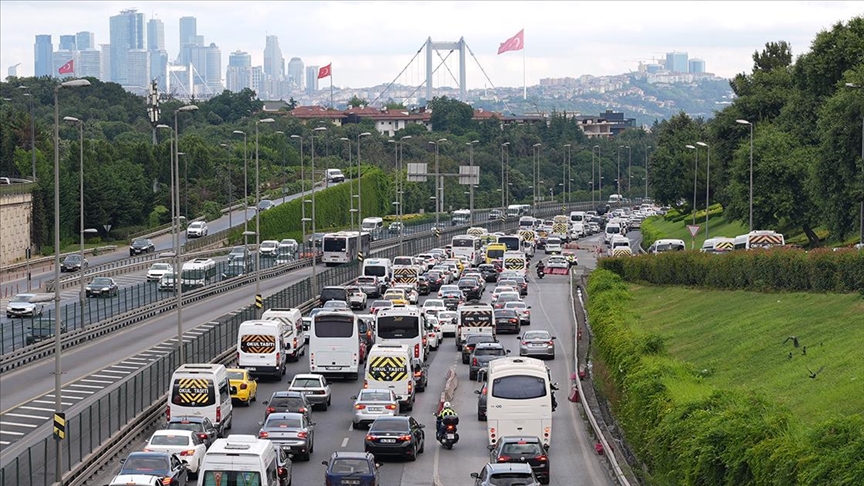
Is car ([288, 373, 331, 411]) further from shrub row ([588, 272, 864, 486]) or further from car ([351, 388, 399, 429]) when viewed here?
shrub row ([588, 272, 864, 486])

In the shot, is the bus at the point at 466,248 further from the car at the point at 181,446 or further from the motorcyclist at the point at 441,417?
the car at the point at 181,446

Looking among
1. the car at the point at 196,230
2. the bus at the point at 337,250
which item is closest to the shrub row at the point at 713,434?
the bus at the point at 337,250

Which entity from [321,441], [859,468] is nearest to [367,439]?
[321,441]

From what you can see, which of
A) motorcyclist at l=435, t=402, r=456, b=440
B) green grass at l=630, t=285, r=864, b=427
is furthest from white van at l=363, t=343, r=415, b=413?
green grass at l=630, t=285, r=864, b=427

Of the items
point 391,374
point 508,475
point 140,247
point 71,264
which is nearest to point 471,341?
point 391,374

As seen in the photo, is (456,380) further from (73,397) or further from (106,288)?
(106,288)

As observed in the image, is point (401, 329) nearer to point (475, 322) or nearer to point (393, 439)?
point (475, 322)
